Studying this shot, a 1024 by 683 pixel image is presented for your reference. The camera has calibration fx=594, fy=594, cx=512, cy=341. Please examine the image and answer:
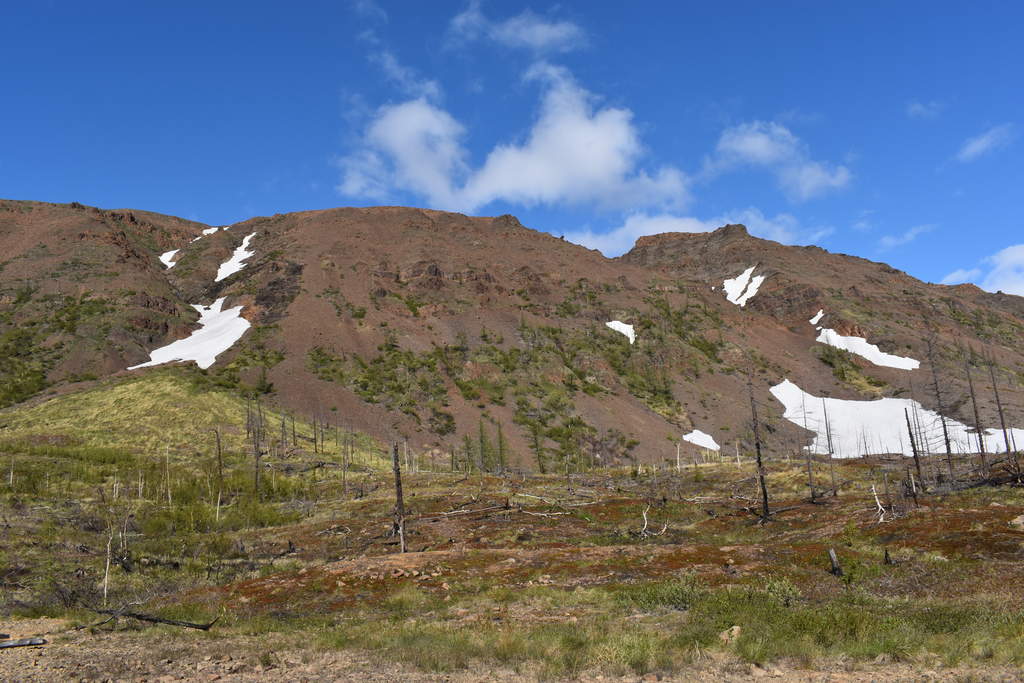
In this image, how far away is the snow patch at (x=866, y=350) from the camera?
133 meters

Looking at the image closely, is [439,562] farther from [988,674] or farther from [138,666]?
[988,674]

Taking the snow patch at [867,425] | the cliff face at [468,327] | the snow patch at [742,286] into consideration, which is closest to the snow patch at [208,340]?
the cliff face at [468,327]

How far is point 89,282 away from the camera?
117875 millimetres

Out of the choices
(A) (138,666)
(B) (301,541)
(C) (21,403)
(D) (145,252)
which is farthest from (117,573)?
(D) (145,252)

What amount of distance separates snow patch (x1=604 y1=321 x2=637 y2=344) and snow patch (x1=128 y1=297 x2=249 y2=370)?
79.6m

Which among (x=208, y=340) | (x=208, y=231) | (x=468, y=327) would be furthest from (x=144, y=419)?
(x=208, y=231)

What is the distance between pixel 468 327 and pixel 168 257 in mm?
94978

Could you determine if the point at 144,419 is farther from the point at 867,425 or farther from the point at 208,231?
the point at 208,231

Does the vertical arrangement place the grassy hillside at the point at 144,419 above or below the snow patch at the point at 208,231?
below

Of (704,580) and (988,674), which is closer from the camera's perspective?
(988,674)

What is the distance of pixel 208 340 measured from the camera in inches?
4382

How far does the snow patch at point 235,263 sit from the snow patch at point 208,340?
2243 cm

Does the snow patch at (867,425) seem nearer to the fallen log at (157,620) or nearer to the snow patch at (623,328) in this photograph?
the snow patch at (623,328)

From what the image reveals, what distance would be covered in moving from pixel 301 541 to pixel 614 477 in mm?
46012
